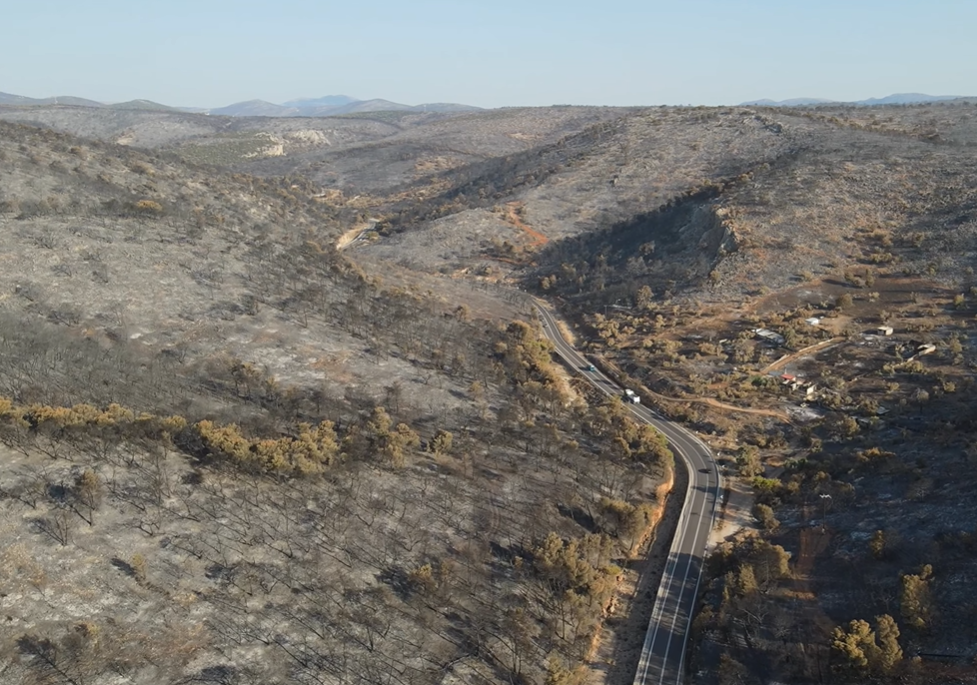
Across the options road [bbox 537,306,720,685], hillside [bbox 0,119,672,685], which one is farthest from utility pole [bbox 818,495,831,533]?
hillside [bbox 0,119,672,685]

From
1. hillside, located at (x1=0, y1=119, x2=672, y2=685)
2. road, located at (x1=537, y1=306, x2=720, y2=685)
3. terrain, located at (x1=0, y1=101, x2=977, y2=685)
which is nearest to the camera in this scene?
hillside, located at (x1=0, y1=119, x2=672, y2=685)

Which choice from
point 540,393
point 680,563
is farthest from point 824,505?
point 540,393

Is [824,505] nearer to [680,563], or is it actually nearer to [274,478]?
[680,563]

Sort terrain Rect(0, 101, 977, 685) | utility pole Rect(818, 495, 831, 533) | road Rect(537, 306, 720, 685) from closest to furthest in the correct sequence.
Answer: terrain Rect(0, 101, 977, 685), road Rect(537, 306, 720, 685), utility pole Rect(818, 495, 831, 533)

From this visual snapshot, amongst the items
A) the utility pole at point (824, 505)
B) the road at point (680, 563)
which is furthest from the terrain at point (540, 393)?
the road at point (680, 563)

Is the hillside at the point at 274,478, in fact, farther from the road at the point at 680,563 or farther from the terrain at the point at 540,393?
the road at the point at 680,563

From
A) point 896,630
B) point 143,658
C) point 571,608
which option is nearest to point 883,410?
point 896,630

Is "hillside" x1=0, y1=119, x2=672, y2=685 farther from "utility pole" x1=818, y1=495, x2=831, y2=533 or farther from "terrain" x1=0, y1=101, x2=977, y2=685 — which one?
"utility pole" x1=818, y1=495, x2=831, y2=533
